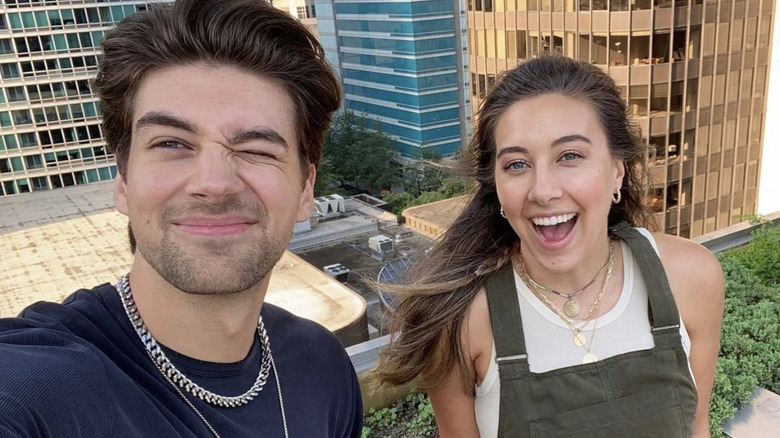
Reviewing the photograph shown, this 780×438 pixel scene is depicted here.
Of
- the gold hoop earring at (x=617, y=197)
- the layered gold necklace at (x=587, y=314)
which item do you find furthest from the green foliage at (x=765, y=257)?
the layered gold necklace at (x=587, y=314)

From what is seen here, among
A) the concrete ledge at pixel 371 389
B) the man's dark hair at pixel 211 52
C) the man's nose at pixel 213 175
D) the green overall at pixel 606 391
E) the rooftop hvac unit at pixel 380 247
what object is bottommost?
the rooftop hvac unit at pixel 380 247

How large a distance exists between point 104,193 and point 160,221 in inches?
1268

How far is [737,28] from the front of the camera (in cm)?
2338

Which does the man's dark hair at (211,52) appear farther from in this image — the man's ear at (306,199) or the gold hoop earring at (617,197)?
the gold hoop earring at (617,197)

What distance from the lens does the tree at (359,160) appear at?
41.1 metres

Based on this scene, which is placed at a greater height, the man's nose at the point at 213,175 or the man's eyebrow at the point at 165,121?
the man's eyebrow at the point at 165,121

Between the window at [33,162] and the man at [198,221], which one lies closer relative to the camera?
the man at [198,221]

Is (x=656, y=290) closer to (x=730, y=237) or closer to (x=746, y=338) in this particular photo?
(x=746, y=338)

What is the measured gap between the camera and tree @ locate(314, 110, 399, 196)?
135 feet

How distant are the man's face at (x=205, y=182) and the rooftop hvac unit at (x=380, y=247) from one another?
20.5m

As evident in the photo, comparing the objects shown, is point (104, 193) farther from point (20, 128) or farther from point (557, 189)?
point (557, 189)

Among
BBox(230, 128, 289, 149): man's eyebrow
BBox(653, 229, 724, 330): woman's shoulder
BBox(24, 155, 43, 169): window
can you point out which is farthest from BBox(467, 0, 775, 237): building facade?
BBox(24, 155, 43, 169): window

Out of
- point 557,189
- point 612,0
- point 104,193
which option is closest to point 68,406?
point 557,189

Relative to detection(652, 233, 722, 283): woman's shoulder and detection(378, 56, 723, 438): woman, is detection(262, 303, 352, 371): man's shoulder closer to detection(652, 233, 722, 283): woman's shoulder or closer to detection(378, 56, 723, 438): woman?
detection(378, 56, 723, 438): woman
